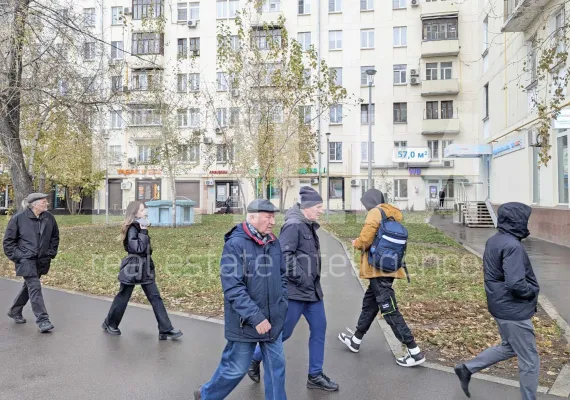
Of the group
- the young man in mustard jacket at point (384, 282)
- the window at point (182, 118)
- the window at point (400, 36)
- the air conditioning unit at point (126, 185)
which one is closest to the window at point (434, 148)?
the window at point (400, 36)

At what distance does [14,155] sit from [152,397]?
1178 centimetres

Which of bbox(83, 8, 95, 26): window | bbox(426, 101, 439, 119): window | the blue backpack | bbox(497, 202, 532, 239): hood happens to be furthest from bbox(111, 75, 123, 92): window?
bbox(426, 101, 439, 119): window

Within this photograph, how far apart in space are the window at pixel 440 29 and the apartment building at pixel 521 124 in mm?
14941

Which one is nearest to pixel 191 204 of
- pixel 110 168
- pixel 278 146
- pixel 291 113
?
pixel 278 146

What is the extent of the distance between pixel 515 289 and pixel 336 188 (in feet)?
121

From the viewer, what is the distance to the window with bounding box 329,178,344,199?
4028 centimetres

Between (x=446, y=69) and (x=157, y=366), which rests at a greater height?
(x=446, y=69)

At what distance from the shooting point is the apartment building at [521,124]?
1438 centimetres

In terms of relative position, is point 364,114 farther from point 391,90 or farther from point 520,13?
point 520,13

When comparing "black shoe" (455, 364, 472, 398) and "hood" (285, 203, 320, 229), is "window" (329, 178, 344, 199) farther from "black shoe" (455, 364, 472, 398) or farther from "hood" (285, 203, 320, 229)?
"black shoe" (455, 364, 472, 398)

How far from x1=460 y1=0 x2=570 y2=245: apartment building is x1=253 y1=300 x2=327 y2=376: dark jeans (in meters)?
9.08

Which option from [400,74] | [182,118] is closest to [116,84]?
[182,118]

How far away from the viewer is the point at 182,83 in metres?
26.4

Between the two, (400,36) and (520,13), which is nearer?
(520,13)
